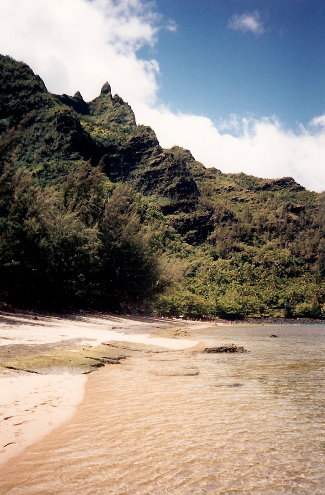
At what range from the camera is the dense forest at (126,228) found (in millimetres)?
27578

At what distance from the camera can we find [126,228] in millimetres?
40094

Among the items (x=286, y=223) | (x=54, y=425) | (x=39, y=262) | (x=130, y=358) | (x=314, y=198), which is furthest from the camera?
(x=314, y=198)

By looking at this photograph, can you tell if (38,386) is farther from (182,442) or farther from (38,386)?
(182,442)

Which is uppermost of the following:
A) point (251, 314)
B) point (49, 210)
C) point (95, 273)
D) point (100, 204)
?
point (100, 204)

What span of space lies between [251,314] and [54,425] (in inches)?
2948

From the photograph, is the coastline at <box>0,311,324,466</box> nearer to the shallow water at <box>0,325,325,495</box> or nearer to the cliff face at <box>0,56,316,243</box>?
the shallow water at <box>0,325,325,495</box>

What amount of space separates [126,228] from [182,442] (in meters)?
35.8

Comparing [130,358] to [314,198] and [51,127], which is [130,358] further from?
[314,198]

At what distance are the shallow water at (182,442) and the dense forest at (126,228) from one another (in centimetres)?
1718

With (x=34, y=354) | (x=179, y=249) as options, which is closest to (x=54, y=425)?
(x=34, y=354)

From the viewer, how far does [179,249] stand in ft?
351

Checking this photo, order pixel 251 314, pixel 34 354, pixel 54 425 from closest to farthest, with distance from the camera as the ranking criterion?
pixel 54 425 < pixel 34 354 < pixel 251 314

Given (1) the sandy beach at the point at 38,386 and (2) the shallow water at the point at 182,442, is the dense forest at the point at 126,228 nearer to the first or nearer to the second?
(1) the sandy beach at the point at 38,386

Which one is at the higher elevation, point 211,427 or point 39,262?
point 39,262
